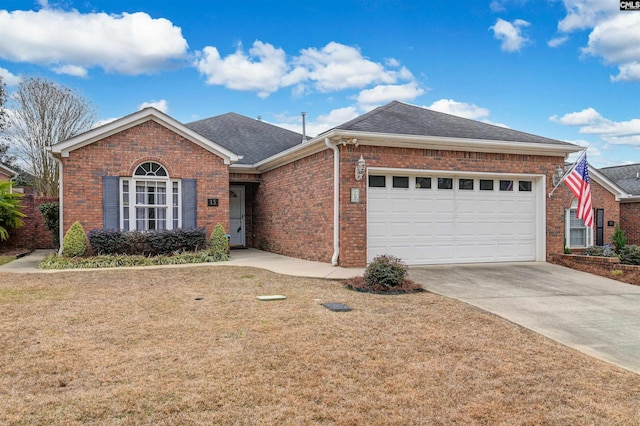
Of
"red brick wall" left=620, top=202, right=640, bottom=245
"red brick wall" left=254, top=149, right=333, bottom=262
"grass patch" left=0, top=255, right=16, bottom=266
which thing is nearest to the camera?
"red brick wall" left=254, top=149, right=333, bottom=262

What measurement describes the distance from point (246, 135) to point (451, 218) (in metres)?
10.3

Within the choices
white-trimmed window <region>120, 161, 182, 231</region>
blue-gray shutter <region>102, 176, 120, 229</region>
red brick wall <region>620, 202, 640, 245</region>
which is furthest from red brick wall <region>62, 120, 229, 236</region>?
red brick wall <region>620, 202, 640, 245</region>

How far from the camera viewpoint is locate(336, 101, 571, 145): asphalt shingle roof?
11.3 m

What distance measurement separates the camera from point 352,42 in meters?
16.0

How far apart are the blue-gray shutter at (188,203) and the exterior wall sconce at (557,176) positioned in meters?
10.3

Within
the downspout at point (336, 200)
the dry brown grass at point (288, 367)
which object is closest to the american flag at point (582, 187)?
the downspout at point (336, 200)

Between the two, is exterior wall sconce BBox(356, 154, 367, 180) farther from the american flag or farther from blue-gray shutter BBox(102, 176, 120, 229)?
blue-gray shutter BBox(102, 176, 120, 229)

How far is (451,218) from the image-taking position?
1196cm

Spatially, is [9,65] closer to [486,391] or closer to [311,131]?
[311,131]

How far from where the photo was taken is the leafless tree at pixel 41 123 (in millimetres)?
23016

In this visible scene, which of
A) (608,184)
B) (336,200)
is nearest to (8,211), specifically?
(336,200)

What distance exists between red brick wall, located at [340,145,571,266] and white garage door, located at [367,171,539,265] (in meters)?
0.31

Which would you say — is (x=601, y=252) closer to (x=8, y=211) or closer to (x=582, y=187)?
(x=582, y=187)

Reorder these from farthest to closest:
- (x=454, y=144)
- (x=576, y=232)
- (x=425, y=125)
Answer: (x=576, y=232)
(x=425, y=125)
(x=454, y=144)
